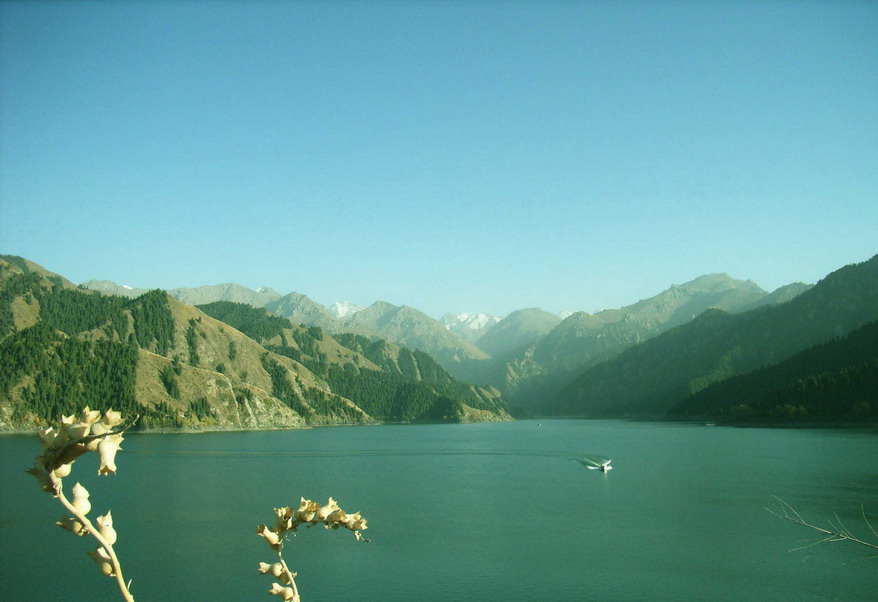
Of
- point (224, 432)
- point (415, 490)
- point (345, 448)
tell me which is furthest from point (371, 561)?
point (224, 432)

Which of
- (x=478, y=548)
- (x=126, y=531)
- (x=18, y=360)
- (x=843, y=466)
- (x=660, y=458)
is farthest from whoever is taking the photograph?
(x=18, y=360)

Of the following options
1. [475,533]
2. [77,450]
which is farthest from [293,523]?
[475,533]

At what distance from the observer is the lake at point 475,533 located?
3594 cm

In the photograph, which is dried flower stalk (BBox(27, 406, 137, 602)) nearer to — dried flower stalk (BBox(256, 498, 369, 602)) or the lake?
dried flower stalk (BBox(256, 498, 369, 602))

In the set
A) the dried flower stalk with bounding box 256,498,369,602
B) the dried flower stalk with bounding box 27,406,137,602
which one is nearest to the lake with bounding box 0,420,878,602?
the dried flower stalk with bounding box 256,498,369,602

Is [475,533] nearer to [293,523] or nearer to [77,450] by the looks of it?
[293,523]

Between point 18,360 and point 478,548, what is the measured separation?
597ft

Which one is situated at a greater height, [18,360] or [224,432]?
[18,360]

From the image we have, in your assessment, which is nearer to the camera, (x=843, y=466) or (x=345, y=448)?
(x=843, y=466)

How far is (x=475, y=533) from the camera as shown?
1943 inches

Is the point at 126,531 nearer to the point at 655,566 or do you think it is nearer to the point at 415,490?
the point at 415,490

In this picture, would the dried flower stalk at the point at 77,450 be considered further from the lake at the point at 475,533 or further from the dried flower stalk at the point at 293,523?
the lake at the point at 475,533

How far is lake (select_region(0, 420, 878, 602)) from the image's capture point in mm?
35938

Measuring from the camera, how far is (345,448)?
140m
